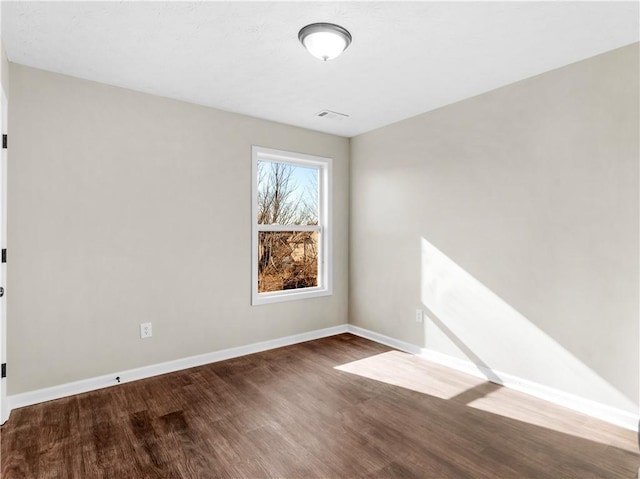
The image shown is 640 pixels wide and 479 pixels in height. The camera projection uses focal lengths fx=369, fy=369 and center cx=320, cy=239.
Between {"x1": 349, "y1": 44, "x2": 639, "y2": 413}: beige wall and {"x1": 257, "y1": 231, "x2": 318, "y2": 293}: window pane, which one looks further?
{"x1": 257, "y1": 231, "x2": 318, "y2": 293}: window pane

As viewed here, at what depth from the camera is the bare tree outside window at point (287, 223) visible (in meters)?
4.08

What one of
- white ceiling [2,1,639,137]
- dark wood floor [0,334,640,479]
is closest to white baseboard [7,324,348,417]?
dark wood floor [0,334,640,479]

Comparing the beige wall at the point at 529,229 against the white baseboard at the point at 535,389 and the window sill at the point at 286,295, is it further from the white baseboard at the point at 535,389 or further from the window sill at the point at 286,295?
the window sill at the point at 286,295

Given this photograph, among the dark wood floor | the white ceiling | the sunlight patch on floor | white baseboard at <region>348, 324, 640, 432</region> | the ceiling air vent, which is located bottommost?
the dark wood floor

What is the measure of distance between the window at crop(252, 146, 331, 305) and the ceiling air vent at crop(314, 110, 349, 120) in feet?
1.88

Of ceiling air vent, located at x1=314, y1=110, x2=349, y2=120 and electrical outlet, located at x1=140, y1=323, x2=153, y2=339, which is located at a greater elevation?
ceiling air vent, located at x1=314, y1=110, x2=349, y2=120

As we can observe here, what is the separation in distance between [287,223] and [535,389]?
9.31 ft

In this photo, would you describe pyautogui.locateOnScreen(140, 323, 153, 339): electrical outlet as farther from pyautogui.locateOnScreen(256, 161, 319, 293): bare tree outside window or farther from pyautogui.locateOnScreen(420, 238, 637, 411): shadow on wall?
pyautogui.locateOnScreen(420, 238, 637, 411): shadow on wall

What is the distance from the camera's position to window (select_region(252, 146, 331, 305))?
4.03 meters

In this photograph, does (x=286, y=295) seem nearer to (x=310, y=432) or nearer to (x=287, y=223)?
(x=287, y=223)

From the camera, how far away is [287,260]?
4285 mm

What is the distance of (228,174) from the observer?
146 inches

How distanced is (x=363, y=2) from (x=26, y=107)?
2512 mm

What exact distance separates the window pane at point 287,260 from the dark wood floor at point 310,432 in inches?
45.8
